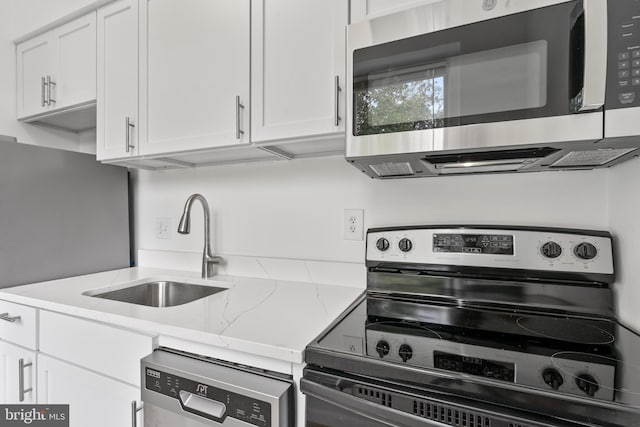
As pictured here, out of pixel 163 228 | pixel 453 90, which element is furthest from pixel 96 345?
pixel 453 90

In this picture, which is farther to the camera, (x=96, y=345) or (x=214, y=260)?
(x=214, y=260)

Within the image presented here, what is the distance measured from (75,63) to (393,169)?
5.46ft

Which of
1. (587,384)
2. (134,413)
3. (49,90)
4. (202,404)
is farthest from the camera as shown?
(49,90)

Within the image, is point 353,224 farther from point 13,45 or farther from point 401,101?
point 13,45

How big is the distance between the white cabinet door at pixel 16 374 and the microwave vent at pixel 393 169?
1419mm

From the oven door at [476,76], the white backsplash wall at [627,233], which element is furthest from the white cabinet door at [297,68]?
the white backsplash wall at [627,233]

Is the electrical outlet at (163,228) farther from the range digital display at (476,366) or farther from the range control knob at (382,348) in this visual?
the range digital display at (476,366)

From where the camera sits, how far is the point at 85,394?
102 centimetres

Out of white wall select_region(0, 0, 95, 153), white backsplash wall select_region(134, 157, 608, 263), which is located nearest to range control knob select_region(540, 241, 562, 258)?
white backsplash wall select_region(134, 157, 608, 263)

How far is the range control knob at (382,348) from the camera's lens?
672 millimetres

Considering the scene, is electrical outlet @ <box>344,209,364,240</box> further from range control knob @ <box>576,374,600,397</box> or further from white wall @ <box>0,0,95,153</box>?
white wall @ <box>0,0,95,153</box>

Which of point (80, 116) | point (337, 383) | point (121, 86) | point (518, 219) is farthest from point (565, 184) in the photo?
point (80, 116)

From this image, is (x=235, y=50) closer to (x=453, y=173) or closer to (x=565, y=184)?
(x=453, y=173)

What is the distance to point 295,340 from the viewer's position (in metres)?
0.75
